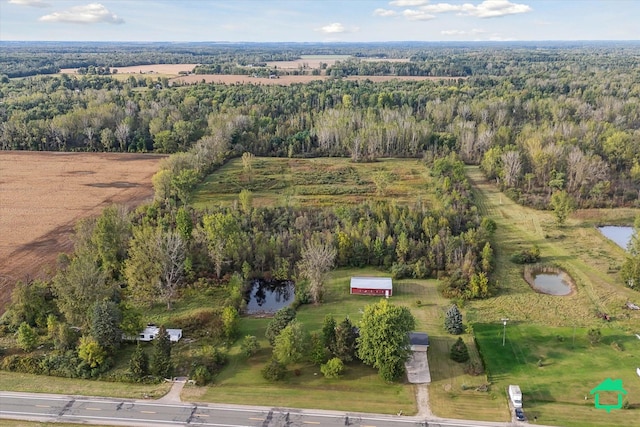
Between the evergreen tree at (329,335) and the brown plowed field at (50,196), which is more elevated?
the brown plowed field at (50,196)

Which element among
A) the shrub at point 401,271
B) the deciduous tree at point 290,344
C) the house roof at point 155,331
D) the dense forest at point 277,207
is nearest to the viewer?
the deciduous tree at point 290,344

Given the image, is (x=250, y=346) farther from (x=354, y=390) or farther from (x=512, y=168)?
(x=512, y=168)

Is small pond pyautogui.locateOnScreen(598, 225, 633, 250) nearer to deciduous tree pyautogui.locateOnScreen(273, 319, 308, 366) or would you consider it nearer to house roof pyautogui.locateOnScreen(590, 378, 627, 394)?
house roof pyautogui.locateOnScreen(590, 378, 627, 394)

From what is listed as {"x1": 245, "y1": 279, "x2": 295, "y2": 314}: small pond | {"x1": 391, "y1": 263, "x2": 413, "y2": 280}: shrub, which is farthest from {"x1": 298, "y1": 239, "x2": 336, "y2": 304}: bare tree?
{"x1": 391, "y1": 263, "x2": 413, "y2": 280}: shrub

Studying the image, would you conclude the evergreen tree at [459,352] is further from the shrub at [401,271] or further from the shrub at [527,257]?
the shrub at [527,257]

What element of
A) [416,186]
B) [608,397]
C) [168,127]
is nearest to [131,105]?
[168,127]

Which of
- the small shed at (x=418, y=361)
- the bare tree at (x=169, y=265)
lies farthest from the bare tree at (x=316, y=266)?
the bare tree at (x=169, y=265)

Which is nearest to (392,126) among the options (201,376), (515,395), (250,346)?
(250,346)
